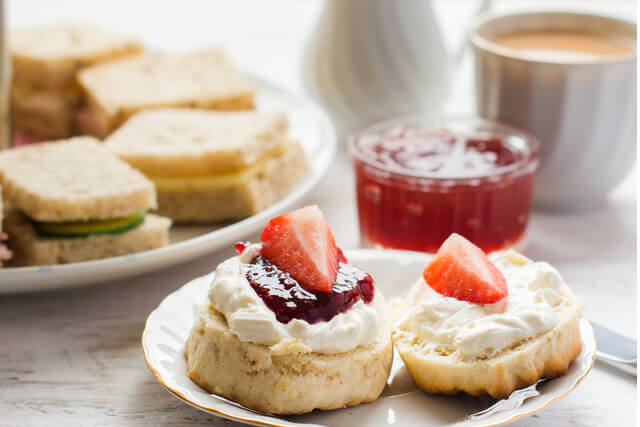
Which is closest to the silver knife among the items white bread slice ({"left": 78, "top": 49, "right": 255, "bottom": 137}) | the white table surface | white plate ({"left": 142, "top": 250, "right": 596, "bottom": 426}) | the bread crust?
the white table surface

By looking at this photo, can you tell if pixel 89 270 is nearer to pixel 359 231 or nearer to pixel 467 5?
pixel 359 231

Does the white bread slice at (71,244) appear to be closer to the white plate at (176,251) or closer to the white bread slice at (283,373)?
the white plate at (176,251)

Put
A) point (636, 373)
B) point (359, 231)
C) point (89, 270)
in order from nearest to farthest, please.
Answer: point (636, 373), point (89, 270), point (359, 231)

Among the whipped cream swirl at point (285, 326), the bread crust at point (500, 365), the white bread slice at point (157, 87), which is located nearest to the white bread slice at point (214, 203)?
the white bread slice at point (157, 87)

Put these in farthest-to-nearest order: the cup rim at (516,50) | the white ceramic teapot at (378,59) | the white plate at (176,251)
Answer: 1. the white ceramic teapot at (378,59)
2. the cup rim at (516,50)
3. the white plate at (176,251)

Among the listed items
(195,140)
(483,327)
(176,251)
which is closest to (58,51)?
(195,140)

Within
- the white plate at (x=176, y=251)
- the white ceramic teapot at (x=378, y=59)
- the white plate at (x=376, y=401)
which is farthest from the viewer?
the white ceramic teapot at (x=378, y=59)

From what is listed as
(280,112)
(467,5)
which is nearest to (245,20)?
(467,5)
